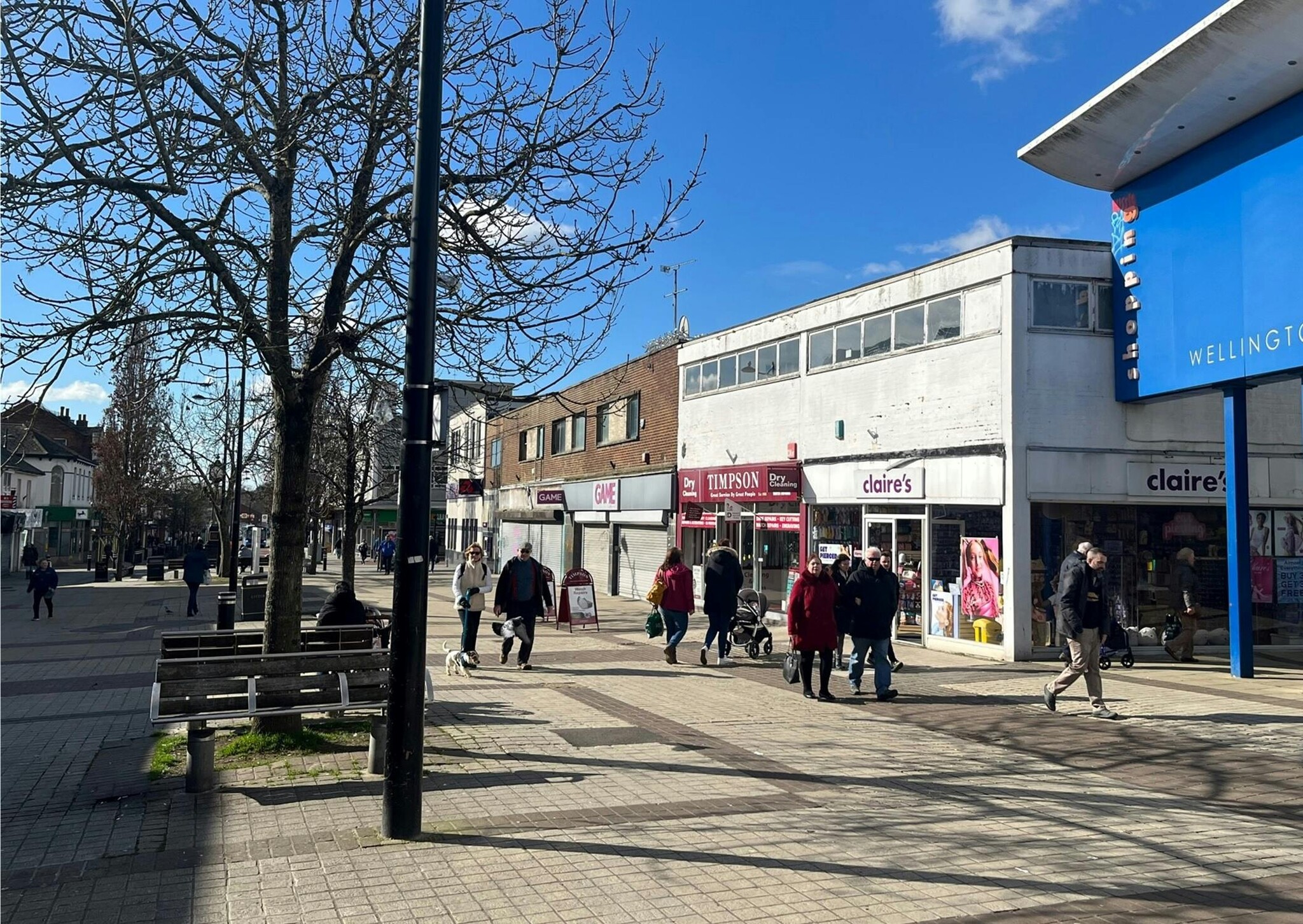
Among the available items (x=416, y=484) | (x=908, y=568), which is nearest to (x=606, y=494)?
(x=908, y=568)

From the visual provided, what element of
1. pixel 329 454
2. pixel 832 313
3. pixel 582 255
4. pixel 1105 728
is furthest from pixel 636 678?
pixel 329 454

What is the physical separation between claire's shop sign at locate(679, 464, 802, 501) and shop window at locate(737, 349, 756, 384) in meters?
1.94

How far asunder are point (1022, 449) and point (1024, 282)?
98.4 inches

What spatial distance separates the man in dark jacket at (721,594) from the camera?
1342 centimetres

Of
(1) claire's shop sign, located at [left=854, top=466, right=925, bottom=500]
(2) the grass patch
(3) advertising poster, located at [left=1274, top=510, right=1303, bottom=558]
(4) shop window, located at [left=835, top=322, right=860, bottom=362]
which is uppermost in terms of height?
(4) shop window, located at [left=835, top=322, right=860, bottom=362]

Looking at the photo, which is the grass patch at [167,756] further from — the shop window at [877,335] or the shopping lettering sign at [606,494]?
the shopping lettering sign at [606,494]

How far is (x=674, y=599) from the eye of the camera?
44.7ft

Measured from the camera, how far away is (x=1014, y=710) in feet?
34.6

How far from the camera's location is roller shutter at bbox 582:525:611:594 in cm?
2903

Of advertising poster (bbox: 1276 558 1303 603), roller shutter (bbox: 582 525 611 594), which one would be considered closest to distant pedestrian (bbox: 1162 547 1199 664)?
advertising poster (bbox: 1276 558 1303 603)

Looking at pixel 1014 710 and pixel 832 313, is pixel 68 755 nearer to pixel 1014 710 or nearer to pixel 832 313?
pixel 1014 710

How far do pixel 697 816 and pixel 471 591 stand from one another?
24.1 ft

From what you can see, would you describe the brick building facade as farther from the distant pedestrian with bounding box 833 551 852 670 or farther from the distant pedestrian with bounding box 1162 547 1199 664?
the distant pedestrian with bounding box 1162 547 1199 664

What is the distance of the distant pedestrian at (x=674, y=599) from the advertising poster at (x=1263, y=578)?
878cm
